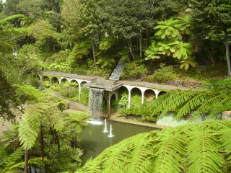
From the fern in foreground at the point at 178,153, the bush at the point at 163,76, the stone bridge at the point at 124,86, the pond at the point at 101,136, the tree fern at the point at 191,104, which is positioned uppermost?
the bush at the point at 163,76

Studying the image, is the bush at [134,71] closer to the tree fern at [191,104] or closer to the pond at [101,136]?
the pond at [101,136]

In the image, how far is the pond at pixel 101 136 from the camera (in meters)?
12.3

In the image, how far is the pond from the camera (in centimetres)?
1230

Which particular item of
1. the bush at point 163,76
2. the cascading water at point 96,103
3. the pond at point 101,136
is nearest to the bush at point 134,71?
the bush at point 163,76

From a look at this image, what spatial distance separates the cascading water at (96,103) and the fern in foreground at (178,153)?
15865 mm

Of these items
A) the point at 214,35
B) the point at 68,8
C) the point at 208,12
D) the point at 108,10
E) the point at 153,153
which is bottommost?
the point at 153,153

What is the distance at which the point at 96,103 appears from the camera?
17688 mm

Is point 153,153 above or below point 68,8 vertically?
below

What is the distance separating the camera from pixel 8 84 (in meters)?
6.90

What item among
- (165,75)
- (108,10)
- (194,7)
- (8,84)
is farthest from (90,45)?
(8,84)

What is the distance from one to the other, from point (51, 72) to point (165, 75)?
13.2 m

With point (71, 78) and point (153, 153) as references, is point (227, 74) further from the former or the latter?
point (153, 153)

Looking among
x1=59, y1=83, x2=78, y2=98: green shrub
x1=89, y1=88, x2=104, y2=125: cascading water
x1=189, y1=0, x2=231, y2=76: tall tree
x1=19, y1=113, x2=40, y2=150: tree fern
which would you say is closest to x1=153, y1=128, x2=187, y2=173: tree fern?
x1=19, y1=113, x2=40, y2=150: tree fern

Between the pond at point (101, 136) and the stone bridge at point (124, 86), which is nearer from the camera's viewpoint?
the pond at point (101, 136)
